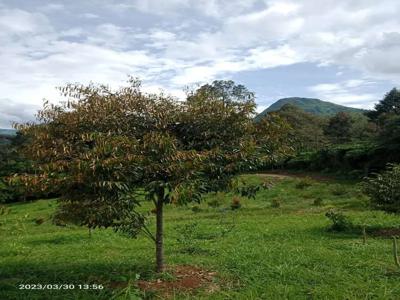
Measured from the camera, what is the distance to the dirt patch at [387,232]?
14279 mm

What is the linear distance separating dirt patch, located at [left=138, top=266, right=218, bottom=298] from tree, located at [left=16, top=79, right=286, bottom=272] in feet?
1.66

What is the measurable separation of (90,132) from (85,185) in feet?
3.31

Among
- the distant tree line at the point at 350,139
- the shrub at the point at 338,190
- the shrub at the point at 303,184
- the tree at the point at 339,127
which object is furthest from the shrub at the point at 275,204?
the tree at the point at 339,127

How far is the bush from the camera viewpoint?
1436cm

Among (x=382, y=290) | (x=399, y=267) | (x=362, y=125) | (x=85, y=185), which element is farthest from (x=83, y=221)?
(x=362, y=125)

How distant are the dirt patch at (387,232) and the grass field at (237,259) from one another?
0.60 meters

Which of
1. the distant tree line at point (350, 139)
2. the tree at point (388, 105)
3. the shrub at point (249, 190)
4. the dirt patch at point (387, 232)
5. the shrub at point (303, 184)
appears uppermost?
the tree at point (388, 105)

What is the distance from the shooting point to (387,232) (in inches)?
579

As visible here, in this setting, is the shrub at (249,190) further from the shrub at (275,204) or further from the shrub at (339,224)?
the shrub at (275,204)

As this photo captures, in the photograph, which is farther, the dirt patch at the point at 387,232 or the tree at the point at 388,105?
the tree at the point at 388,105

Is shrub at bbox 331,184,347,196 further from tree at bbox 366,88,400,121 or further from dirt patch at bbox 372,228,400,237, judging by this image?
tree at bbox 366,88,400,121

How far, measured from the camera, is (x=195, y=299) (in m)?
6.98

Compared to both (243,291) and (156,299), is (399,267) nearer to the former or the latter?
(243,291)

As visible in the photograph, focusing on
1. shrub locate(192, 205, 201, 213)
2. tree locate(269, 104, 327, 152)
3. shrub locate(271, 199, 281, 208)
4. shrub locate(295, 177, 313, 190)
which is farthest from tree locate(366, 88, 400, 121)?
shrub locate(192, 205, 201, 213)
